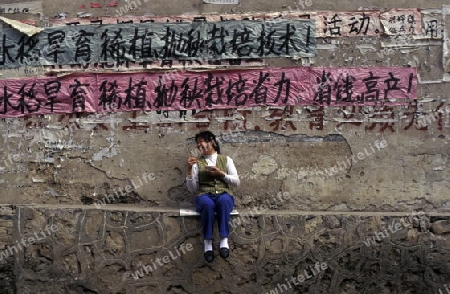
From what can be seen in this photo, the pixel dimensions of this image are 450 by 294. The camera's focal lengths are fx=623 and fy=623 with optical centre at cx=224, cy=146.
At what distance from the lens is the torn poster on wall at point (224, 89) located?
20.5 feet

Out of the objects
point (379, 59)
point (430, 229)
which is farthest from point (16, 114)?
point (430, 229)

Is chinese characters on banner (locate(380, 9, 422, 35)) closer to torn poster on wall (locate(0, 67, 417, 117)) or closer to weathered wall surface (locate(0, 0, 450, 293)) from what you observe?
weathered wall surface (locate(0, 0, 450, 293))

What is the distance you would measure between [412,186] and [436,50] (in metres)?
1.38

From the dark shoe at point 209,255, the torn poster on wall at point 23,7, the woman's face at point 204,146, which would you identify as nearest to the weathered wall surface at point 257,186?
the torn poster on wall at point 23,7

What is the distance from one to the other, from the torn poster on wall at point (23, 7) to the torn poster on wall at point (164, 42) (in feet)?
0.79

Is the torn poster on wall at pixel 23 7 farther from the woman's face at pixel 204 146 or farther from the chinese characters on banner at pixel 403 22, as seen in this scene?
the chinese characters on banner at pixel 403 22

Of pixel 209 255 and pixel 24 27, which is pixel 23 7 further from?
pixel 209 255

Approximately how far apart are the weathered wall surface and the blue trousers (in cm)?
17

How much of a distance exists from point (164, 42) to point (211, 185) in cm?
161

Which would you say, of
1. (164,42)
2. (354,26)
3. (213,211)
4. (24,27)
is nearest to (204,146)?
(213,211)

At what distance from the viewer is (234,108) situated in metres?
6.29

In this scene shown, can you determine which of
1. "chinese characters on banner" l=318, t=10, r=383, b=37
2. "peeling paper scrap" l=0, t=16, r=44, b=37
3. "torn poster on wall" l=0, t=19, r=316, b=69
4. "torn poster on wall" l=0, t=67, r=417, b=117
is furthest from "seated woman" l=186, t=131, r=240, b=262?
"peeling paper scrap" l=0, t=16, r=44, b=37

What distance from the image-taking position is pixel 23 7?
6504mm

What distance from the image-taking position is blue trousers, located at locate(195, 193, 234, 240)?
5543 millimetres
